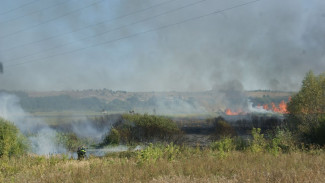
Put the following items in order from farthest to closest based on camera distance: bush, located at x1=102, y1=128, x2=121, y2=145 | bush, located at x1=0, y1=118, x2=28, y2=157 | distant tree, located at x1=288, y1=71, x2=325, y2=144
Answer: distant tree, located at x1=288, y1=71, x2=325, y2=144, bush, located at x1=102, y1=128, x2=121, y2=145, bush, located at x1=0, y1=118, x2=28, y2=157

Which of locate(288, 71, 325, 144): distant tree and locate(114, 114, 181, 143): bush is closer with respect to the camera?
locate(114, 114, 181, 143): bush

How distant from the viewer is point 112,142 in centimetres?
7500

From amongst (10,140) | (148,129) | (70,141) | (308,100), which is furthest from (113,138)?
(308,100)

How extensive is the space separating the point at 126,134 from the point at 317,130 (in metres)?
42.4

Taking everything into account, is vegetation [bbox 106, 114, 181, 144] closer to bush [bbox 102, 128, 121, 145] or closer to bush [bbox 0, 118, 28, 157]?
bush [bbox 102, 128, 121, 145]

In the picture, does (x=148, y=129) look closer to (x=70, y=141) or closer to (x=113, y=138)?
(x=113, y=138)

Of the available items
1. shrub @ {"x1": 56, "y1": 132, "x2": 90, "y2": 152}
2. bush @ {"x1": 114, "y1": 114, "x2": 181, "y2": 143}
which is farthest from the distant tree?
shrub @ {"x1": 56, "y1": 132, "x2": 90, "y2": 152}

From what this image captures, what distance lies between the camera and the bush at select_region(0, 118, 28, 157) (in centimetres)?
3692

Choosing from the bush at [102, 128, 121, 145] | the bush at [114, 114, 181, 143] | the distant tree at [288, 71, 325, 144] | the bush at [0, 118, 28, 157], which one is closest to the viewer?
the bush at [0, 118, 28, 157]

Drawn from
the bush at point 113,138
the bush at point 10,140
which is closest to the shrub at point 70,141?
the bush at point 113,138

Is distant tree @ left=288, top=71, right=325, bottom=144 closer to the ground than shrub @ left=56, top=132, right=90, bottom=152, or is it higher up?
higher up

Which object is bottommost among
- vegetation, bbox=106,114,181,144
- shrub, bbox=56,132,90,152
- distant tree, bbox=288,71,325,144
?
shrub, bbox=56,132,90,152

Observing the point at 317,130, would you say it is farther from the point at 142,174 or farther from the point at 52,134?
the point at 52,134

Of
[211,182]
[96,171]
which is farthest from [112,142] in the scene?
[211,182]
